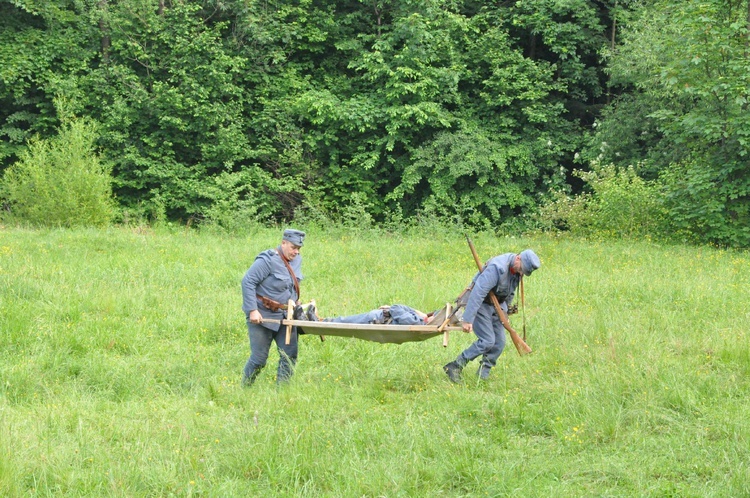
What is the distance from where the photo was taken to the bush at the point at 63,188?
19.4m

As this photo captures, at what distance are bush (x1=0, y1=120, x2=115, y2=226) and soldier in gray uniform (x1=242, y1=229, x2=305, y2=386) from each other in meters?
12.7

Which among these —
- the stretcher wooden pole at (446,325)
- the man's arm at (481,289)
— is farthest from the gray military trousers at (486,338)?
the stretcher wooden pole at (446,325)

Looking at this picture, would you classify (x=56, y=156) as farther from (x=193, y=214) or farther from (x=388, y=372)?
(x=388, y=372)

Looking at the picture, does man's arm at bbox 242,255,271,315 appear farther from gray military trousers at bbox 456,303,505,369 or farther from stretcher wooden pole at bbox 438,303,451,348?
gray military trousers at bbox 456,303,505,369

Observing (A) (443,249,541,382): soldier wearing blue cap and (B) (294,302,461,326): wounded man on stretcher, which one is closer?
(A) (443,249,541,382): soldier wearing blue cap

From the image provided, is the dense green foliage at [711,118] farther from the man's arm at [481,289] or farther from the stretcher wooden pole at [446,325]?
the stretcher wooden pole at [446,325]

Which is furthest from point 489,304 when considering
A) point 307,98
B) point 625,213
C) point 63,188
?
point 307,98

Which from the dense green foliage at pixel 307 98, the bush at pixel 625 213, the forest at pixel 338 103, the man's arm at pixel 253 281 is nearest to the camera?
the man's arm at pixel 253 281

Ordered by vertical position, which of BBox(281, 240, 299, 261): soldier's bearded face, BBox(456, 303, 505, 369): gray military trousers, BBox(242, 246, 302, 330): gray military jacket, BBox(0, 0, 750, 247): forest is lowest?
BBox(456, 303, 505, 369): gray military trousers

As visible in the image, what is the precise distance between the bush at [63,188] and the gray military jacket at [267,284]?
12.7m

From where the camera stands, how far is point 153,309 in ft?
36.1

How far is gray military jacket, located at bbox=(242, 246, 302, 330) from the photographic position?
771 cm

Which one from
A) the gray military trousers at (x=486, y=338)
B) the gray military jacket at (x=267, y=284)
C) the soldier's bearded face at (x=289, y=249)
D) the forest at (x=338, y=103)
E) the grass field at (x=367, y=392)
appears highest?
the forest at (x=338, y=103)

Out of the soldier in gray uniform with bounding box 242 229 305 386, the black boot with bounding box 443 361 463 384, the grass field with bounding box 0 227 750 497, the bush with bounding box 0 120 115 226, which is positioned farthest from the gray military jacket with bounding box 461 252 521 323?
the bush with bounding box 0 120 115 226
